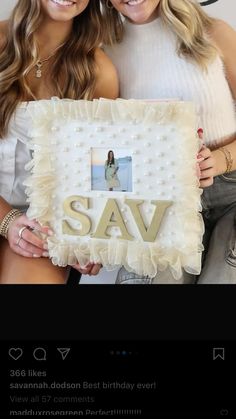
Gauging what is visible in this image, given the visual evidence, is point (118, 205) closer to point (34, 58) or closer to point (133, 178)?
point (133, 178)

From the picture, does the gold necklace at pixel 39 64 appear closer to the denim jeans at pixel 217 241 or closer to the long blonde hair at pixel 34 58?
the long blonde hair at pixel 34 58

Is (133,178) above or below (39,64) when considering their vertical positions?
below

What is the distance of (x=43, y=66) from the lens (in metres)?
0.73

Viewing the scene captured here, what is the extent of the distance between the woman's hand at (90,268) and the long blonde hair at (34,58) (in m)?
0.23

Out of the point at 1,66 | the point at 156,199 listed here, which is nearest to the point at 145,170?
the point at 156,199

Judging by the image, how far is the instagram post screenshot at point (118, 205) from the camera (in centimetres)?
67

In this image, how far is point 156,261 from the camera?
0.69 m
